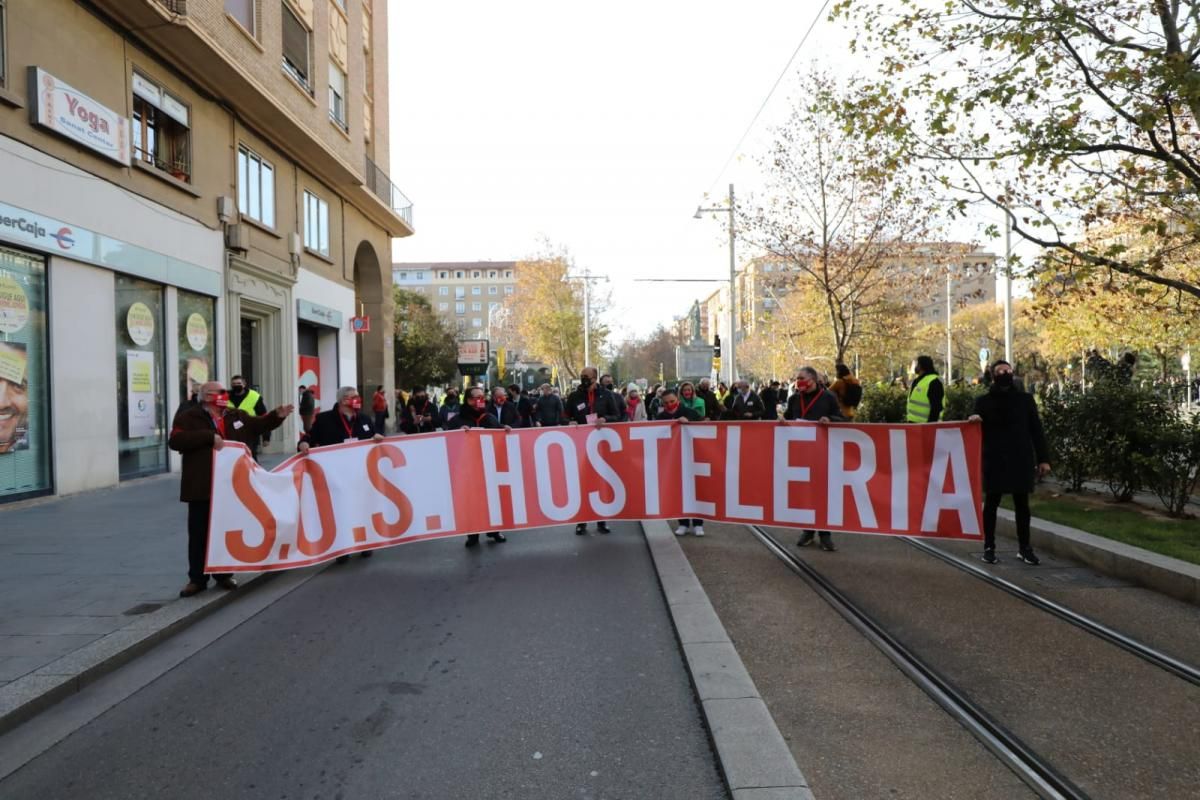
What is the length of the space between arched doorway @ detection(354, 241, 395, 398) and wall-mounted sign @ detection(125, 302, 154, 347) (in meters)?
13.4

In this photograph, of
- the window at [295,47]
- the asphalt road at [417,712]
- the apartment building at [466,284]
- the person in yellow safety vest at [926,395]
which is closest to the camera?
the asphalt road at [417,712]

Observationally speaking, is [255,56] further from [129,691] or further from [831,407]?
[129,691]

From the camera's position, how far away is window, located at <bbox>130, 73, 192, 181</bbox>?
1414 cm

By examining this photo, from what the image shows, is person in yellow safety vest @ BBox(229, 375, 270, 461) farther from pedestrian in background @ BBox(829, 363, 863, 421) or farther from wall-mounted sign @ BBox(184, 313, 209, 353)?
pedestrian in background @ BBox(829, 363, 863, 421)

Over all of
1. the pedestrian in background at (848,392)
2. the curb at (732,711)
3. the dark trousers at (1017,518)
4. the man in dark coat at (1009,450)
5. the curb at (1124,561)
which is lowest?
the curb at (732,711)

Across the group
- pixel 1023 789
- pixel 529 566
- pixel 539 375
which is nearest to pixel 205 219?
pixel 529 566

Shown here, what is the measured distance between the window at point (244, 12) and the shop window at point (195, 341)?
18.3 feet

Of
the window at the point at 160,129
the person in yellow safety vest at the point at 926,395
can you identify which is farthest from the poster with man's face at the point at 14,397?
the person in yellow safety vest at the point at 926,395

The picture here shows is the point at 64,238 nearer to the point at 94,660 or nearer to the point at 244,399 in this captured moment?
the point at 244,399

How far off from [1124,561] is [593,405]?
6.19 metres

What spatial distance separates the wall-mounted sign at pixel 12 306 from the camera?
433 inches

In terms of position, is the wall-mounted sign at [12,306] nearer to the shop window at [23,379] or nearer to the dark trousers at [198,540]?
the shop window at [23,379]

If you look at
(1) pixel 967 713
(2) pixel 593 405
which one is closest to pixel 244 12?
(2) pixel 593 405

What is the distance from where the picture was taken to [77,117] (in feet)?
39.9
